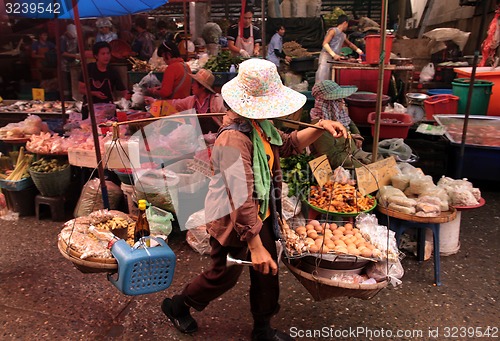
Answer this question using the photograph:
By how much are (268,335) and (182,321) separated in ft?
2.05

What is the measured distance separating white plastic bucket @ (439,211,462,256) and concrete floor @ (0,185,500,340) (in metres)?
0.08

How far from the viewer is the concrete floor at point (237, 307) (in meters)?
2.93

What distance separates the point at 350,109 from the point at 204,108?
6.82ft

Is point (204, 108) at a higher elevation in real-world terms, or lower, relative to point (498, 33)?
lower

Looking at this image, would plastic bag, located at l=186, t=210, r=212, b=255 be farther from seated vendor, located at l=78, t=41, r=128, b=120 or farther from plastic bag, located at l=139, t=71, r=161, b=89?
plastic bag, located at l=139, t=71, r=161, b=89

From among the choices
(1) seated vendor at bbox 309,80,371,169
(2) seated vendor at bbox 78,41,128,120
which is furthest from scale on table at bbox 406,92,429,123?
(2) seated vendor at bbox 78,41,128,120

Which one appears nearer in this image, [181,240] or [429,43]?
[181,240]

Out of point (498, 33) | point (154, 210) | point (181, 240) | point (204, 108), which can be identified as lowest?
point (181, 240)

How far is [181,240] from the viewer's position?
4.28 metres

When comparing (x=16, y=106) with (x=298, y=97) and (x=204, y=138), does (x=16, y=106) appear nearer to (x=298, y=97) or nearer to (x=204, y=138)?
(x=204, y=138)

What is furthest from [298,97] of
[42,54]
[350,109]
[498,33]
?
[42,54]

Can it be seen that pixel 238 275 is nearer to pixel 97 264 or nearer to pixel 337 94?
pixel 97 264

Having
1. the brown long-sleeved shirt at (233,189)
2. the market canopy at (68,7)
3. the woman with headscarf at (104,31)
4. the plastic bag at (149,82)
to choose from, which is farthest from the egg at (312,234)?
the woman with headscarf at (104,31)

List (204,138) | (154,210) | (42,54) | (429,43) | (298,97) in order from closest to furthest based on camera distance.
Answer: (298,97), (154,210), (204,138), (42,54), (429,43)
